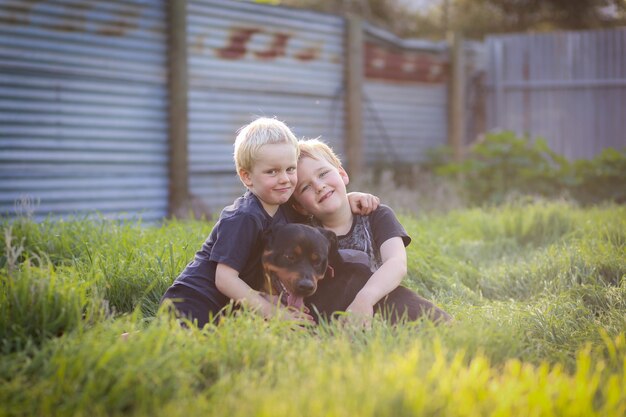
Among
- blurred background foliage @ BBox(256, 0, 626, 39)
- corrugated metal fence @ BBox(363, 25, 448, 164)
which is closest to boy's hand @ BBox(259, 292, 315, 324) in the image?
corrugated metal fence @ BBox(363, 25, 448, 164)

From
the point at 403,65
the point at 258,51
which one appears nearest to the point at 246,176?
the point at 258,51

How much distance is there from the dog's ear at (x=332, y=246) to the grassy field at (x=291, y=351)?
1.21 feet

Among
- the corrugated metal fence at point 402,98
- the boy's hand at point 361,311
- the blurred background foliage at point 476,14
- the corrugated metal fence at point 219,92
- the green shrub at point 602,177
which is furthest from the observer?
the blurred background foliage at point 476,14

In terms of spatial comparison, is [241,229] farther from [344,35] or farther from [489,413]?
[344,35]

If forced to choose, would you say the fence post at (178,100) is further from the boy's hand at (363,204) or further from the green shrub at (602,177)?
the green shrub at (602,177)

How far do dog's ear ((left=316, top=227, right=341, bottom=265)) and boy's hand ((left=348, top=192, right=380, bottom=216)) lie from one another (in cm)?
38

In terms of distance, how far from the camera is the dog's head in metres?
3.10

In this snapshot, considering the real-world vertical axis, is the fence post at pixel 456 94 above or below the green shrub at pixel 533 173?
above

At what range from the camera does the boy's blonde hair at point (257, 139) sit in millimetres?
3471

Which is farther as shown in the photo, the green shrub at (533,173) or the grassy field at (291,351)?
the green shrub at (533,173)

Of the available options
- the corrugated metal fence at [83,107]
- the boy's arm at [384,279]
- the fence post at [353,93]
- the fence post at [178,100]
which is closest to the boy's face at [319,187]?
the boy's arm at [384,279]

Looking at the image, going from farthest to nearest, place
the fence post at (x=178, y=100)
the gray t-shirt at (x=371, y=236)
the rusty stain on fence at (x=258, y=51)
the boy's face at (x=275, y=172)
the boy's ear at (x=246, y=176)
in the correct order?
the rusty stain on fence at (x=258, y=51)
the fence post at (x=178, y=100)
the gray t-shirt at (x=371, y=236)
the boy's ear at (x=246, y=176)
the boy's face at (x=275, y=172)

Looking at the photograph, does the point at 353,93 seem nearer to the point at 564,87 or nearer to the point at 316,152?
the point at 564,87

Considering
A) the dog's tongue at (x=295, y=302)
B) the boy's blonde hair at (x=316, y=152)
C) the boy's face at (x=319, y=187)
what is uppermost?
the boy's blonde hair at (x=316, y=152)
